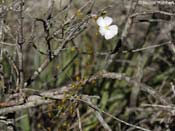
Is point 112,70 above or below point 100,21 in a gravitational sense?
below

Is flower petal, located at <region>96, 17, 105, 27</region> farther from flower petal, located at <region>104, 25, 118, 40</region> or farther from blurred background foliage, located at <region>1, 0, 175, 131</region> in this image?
blurred background foliage, located at <region>1, 0, 175, 131</region>

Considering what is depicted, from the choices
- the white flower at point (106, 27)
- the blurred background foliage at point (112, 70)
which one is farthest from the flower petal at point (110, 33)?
the blurred background foliage at point (112, 70)

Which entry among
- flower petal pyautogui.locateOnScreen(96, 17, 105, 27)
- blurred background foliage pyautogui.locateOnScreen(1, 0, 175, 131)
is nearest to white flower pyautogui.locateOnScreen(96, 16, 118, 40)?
flower petal pyautogui.locateOnScreen(96, 17, 105, 27)

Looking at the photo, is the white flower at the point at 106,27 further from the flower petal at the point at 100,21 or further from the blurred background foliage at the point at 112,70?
the blurred background foliage at the point at 112,70

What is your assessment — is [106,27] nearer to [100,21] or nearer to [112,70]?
[100,21]

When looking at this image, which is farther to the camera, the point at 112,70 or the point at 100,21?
the point at 112,70

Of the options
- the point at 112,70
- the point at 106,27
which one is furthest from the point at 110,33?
the point at 112,70

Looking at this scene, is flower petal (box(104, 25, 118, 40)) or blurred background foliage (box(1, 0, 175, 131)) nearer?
flower petal (box(104, 25, 118, 40))

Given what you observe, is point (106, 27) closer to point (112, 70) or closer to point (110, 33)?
point (110, 33)

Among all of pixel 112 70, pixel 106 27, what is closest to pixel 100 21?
pixel 106 27

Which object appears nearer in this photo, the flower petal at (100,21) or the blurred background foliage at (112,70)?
the flower petal at (100,21)

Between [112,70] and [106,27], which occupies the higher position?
[106,27]

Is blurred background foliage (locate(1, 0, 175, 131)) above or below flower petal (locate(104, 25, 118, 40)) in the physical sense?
below

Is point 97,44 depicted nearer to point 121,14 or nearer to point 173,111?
point 121,14
